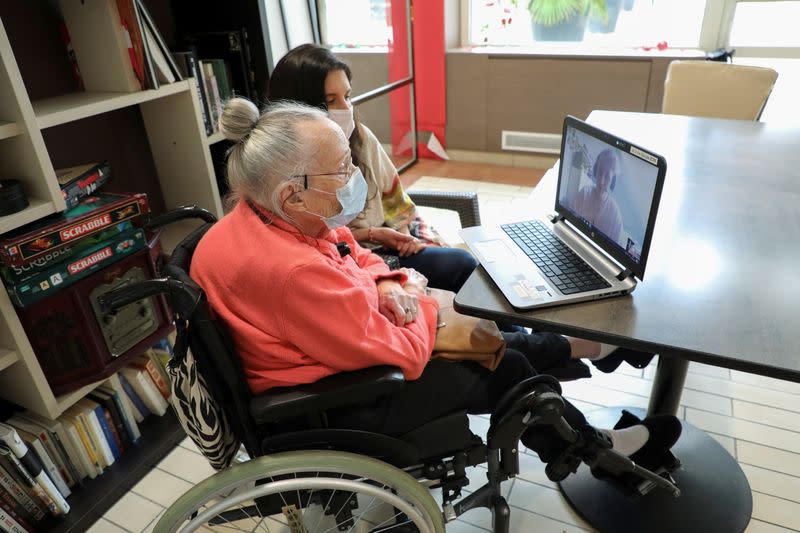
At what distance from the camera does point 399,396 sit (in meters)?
1.24

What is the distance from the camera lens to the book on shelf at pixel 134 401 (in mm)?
1954

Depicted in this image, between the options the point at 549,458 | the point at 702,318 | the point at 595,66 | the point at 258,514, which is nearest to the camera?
the point at 702,318

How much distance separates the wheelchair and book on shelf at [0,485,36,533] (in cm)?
Result: 76

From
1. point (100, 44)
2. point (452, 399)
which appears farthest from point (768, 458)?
point (100, 44)

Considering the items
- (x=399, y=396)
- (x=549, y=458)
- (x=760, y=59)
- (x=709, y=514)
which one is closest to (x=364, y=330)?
(x=399, y=396)

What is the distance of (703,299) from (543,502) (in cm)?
83

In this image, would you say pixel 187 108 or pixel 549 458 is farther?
pixel 187 108

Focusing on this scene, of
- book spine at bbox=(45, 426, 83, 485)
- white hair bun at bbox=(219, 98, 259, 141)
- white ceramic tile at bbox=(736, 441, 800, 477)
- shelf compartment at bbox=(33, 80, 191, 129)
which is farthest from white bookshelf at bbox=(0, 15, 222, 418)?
white ceramic tile at bbox=(736, 441, 800, 477)

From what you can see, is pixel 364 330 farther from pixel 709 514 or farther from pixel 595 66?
pixel 595 66

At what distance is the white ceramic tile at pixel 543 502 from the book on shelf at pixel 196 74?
1639mm

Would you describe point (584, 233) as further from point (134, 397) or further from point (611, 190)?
point (134, 397)

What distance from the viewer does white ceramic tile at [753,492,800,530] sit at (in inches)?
62.1

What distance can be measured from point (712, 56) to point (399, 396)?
3.04 meters

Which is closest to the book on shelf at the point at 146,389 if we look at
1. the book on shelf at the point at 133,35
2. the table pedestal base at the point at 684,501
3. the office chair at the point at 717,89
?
the book on shelf at the point at 133,35
